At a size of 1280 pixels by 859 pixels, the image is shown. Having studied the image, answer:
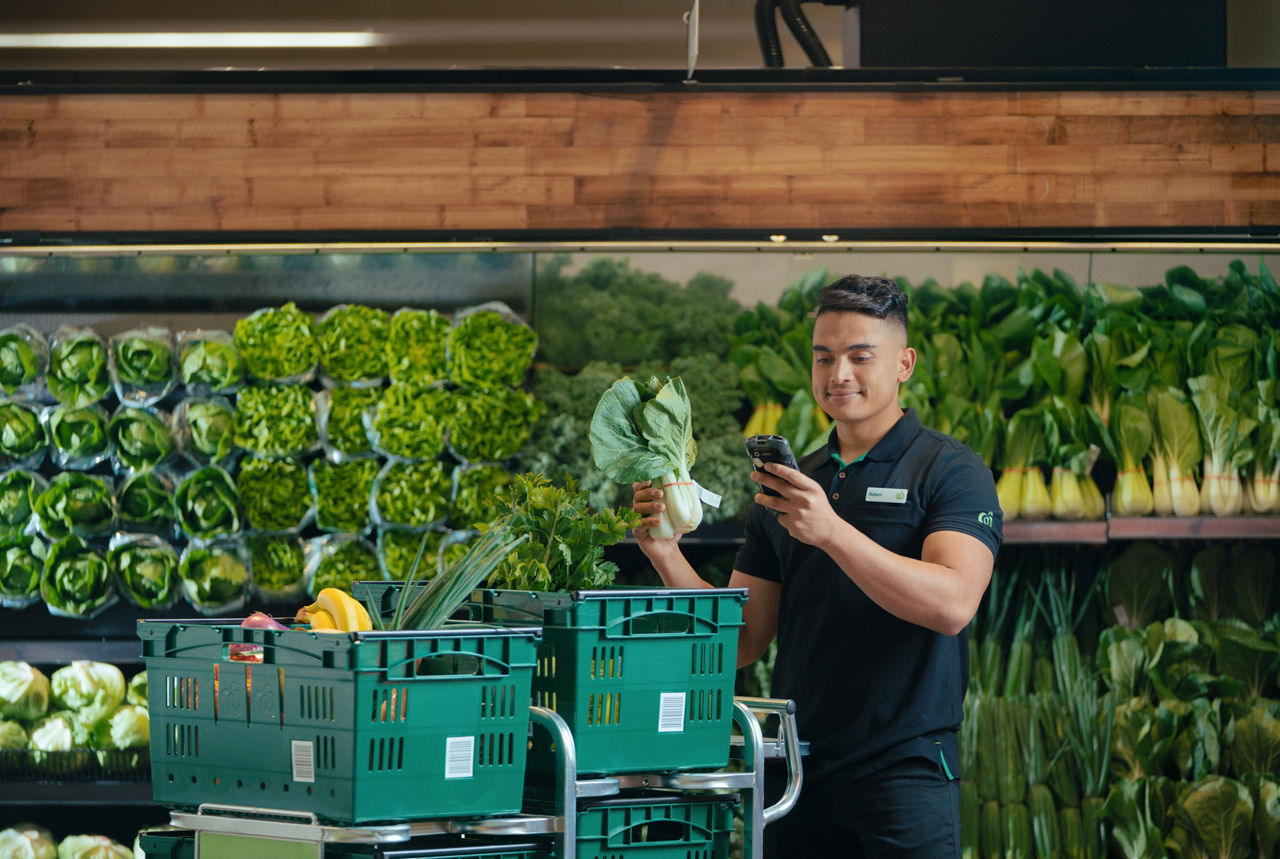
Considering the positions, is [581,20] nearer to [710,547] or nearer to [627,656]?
[710,547]

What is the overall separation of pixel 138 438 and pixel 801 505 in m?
2.78

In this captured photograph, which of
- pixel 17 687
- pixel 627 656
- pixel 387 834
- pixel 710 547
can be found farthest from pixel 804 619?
pixel 17 687

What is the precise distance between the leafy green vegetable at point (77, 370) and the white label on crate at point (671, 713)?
282 centimetres

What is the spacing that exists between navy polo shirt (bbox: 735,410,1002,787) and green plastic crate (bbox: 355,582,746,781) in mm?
355

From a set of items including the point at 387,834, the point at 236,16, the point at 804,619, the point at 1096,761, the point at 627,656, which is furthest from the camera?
the point at 236,16

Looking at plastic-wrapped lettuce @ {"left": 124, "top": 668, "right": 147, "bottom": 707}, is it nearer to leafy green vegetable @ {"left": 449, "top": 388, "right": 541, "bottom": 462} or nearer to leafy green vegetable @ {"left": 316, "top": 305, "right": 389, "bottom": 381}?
leafy green vegetable @ {"left": 316, "top": 305, "right": 389, "bottom": 381}

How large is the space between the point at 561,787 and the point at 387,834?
1.04 ft

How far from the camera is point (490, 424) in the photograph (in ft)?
13.9

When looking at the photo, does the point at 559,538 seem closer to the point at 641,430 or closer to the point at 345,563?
the point at 641,430

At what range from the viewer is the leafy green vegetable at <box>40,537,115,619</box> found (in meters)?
4.28

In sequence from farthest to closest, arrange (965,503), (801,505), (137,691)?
1. (137,691)
2. (965,503)
3. (801,505)

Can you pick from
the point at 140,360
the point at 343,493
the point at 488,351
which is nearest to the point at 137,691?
the point at 343,493

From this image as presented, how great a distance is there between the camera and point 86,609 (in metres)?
4.28

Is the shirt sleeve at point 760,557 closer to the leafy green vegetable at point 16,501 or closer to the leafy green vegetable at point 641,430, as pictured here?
the leafy green vegetable at point 641,430
